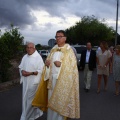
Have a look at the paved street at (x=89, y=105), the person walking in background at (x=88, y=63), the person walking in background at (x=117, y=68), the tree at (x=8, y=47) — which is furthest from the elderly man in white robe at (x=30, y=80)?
the tree at (x=8, y=47)

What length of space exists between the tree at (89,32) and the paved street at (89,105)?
56.9m

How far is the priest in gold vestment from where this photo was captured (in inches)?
279

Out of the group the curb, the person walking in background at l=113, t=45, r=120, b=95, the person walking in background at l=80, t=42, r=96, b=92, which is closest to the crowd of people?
the person walking in background at l=113, t=45, r=120, b=95

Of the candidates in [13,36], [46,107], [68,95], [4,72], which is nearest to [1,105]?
[46,107]

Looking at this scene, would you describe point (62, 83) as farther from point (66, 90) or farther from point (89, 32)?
point (89, 32)

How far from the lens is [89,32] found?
2746 inches

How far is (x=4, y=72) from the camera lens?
16297 mm

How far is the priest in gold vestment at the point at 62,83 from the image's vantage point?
23.3ft

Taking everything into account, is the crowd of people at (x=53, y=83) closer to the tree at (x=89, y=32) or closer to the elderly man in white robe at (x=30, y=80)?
the elderly man in white robe at (x=30, y=80)

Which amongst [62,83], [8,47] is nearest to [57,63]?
[62,83]

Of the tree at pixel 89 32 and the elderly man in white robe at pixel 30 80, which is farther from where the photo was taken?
the tree at pixel 89 32

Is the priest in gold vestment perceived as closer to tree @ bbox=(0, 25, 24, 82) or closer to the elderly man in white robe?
the elderly man in white robe

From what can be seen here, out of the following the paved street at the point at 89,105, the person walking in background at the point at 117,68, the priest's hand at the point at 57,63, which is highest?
the priest's hand at the point at 57,63

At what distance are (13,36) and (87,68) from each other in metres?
6.70
